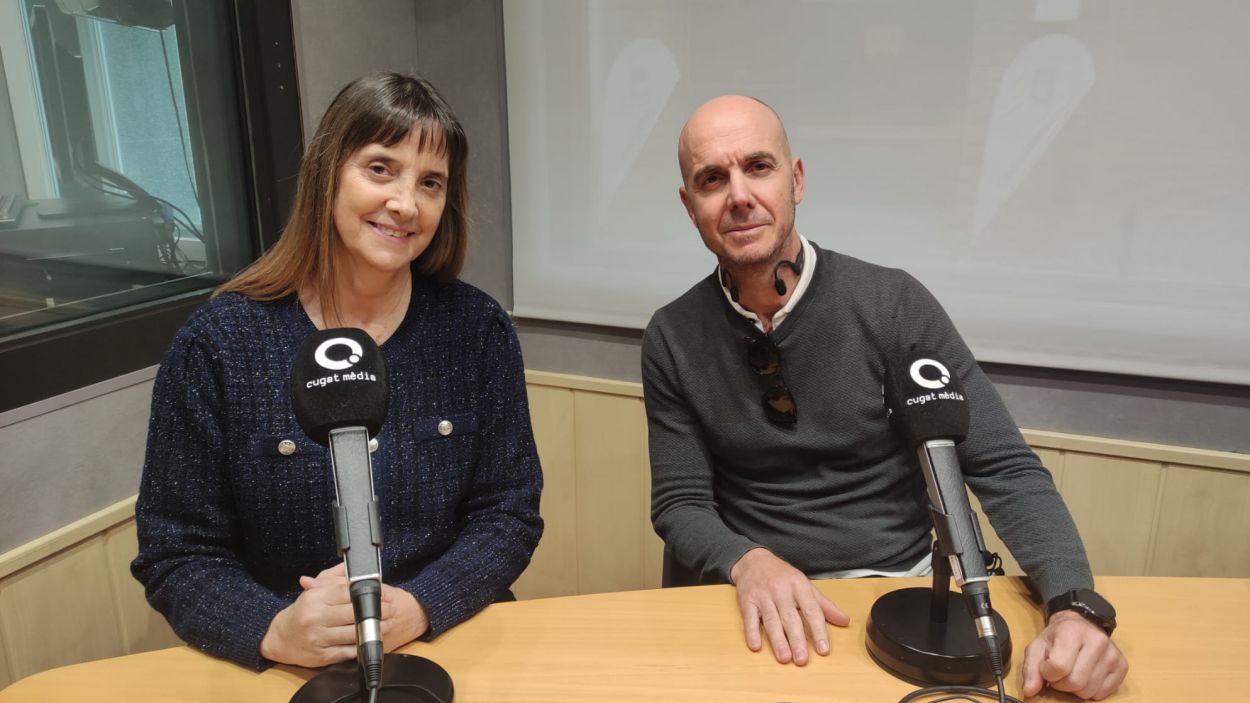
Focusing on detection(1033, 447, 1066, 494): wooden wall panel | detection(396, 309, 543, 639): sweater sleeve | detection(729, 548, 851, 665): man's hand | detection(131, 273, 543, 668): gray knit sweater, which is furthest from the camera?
detection(1033, 447, 1066, 494): wooden wall panel

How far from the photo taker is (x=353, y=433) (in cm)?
78

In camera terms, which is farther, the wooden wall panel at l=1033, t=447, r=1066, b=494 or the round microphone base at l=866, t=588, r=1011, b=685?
the wooden wall panel at l=1033, t=447, r=1066, b=494

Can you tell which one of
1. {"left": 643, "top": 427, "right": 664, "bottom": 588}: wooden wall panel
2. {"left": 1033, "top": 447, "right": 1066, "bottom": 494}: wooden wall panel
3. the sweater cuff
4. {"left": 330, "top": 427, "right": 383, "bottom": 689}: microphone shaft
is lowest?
{"left": 643, "top": 427, "right": 664, "bottom": 588}: wooden wall panel

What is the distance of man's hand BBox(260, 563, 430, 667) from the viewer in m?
0.98

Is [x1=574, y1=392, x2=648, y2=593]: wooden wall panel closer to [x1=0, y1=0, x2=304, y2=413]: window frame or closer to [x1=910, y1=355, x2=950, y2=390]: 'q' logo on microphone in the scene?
[x1=0, y1=0, x2=304, y2=413]: window frame

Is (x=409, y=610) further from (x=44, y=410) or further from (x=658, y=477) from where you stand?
(x=44, y=410)

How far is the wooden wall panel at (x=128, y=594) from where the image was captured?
1.69 meters

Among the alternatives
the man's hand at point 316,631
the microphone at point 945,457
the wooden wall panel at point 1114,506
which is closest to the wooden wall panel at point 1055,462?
the wooden wall panel at point 1114,506

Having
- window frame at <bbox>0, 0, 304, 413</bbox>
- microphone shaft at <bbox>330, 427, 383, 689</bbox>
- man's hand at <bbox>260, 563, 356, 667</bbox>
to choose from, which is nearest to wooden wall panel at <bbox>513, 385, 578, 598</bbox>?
window frame at <bbox>0, 0, 304, 413</bbox>

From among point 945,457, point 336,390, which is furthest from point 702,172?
point 336,390

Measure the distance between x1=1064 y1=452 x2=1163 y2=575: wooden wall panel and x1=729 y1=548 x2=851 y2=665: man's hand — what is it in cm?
111

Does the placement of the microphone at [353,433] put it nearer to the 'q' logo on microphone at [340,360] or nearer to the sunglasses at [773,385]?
the 'q' logo on microphone at [340,360]

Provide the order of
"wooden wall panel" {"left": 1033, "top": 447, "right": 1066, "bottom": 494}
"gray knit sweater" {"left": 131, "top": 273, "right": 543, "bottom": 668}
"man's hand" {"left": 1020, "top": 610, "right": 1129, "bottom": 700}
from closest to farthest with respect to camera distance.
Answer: "man's hand" {"left": 1020, "top": 610, "right": 1129, "bottom": 700}, "gray knit sweater" {"left": 131, "top": 273, "right": 543, "bottom": 668}, "wooden wall panel" {"left": 1033, "top": 447, "right": 1066, "bottom": 494}

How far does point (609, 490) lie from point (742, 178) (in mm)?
1248
